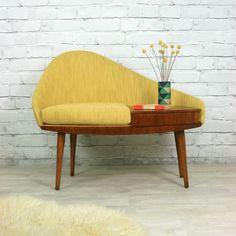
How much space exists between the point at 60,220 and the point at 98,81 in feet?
3.83

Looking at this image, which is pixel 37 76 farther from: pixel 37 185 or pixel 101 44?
pixel 37 185

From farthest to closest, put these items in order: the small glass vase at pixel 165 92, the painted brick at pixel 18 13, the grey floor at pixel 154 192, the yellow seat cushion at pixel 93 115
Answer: the painted brick at pixel 18 13 → the small glass vase at pixel 165 92 → the yellow seat cushion at pixel 93 115 → the grey floor at pixel 154 192

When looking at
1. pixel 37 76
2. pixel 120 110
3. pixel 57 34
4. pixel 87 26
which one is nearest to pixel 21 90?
pixel 37 76

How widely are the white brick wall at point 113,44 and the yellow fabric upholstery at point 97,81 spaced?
198 mm

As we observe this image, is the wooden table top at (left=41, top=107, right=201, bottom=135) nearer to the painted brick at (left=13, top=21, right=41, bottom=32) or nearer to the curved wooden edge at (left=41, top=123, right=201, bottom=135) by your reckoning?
the curved wooden edge at (left=41, top=123, right=201, bottom=135)

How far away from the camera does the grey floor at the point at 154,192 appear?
142 centimetres

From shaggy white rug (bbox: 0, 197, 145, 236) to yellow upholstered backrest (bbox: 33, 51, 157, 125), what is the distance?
0.88 metres

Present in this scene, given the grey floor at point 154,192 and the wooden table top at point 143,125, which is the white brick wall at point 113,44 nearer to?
the grey floor at point 154,192

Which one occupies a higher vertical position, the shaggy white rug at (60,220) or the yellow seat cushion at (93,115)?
the yellow seat cushion at (93,115)

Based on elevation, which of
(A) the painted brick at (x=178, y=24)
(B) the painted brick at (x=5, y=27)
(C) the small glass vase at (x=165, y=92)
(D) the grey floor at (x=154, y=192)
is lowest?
(D) the grey floor at (x=154, y=192)

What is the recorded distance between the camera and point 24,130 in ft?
8.36

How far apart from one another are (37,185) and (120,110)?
25.9 inches

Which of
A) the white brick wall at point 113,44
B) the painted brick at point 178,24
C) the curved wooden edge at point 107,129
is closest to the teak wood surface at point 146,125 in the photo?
the curved wooden edge at point 107,129

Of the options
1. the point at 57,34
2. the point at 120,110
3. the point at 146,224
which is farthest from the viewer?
the point at 57,34
